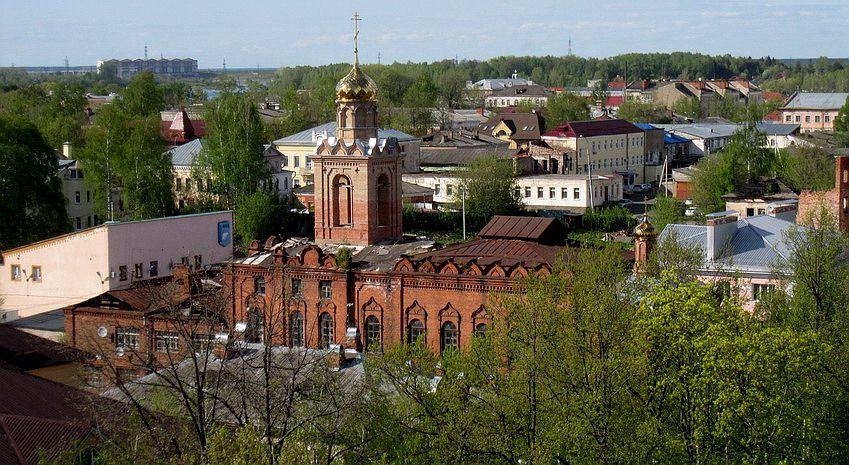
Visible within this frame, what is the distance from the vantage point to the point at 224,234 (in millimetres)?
42906

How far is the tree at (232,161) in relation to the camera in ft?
197

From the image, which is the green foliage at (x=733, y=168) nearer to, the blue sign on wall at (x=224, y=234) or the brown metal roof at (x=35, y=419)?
the blue sign on wall at (x=224, y=234)

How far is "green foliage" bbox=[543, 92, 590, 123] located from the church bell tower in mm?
63282

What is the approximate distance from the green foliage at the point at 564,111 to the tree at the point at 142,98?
29697mm

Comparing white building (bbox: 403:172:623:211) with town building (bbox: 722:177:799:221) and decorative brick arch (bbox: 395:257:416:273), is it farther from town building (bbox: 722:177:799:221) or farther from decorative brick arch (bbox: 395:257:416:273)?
decorative brick arch (bbox: 395:257:416:273)

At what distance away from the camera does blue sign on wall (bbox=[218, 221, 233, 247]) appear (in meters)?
42.7

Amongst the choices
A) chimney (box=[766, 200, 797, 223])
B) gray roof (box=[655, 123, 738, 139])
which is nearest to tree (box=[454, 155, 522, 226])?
chimney (box=[766, 200, 797, 223])

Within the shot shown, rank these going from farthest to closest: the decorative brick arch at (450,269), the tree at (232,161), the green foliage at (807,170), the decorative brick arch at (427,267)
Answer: the green foliage at (807,170)
the tree at (232,161)
the decorative brick arch at (427,267)
the decorative brick arch at (450,269)

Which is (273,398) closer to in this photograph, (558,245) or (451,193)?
(558,245)

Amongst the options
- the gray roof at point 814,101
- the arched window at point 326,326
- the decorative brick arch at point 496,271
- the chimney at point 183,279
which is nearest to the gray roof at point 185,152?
the chimney at point 183,279

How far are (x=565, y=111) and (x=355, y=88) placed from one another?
2558 inches

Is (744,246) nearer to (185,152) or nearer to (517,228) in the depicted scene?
(517,228)

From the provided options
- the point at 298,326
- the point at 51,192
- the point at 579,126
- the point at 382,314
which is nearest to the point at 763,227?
the point at 382,314

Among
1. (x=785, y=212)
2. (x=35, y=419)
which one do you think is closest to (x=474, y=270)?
(x=785, y=212)
